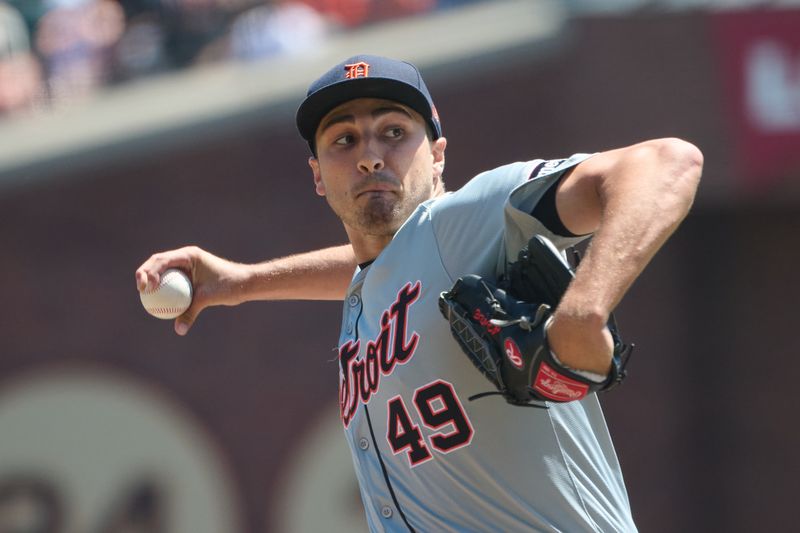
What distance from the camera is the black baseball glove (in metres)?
2.19

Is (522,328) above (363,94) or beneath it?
beneath

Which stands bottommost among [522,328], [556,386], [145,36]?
[556,386]

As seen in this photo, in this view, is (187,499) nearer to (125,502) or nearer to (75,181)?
(125,502)

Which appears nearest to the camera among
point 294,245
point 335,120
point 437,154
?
point 335,120

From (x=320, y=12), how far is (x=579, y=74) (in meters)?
1.93

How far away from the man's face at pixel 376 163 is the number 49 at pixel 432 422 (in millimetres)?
471

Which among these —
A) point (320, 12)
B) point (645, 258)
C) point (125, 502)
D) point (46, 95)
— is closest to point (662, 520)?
point (125, 502)

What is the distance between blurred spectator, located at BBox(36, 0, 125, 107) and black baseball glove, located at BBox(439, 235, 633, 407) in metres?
6.57

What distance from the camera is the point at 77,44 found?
8.87 metres

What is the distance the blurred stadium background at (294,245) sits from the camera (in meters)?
8.11

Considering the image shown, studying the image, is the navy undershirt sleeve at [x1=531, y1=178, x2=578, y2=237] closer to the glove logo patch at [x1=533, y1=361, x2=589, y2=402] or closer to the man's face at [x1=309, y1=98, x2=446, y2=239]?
the glove logo patch at [x1=533, y1=361, x2=589, y2=402]

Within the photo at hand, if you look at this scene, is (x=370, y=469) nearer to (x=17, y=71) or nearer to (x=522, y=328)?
(x=522, y=328)

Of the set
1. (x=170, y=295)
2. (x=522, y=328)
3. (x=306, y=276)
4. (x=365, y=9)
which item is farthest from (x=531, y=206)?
(x=365, y=9)

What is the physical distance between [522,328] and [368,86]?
3.05 ft
